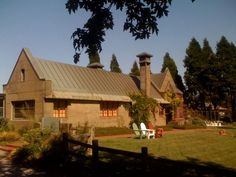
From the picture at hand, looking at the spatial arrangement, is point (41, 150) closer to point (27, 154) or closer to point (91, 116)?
point (27, 154)

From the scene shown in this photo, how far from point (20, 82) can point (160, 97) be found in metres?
17.3

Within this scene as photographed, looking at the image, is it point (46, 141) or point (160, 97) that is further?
point (160, 97)

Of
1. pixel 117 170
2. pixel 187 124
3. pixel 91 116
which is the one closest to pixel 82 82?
pixel 91 116

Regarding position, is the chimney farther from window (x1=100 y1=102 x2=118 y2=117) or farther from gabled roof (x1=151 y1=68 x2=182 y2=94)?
window (x1=100 y1=102 x2=118 y2=117)

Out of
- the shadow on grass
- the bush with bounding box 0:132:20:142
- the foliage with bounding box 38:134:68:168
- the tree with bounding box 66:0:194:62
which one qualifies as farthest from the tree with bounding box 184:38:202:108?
the tree with bounding box 66:0:194:62

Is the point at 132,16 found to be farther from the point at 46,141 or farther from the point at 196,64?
the point at 196,64

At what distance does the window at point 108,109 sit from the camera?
31922 mm

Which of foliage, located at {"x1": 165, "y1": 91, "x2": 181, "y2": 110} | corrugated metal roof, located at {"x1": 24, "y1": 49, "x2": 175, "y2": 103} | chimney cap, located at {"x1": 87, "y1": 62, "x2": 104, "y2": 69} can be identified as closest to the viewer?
corrugated metal roof, located at {"x1": 24, "y1": 49, "x2": 175, "y2": 103}

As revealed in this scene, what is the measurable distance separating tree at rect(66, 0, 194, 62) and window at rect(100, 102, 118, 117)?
82.7ft

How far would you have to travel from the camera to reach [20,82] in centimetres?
2992

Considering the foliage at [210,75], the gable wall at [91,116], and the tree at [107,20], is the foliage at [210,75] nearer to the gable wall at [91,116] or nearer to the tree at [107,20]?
the gable wall at [91,116]

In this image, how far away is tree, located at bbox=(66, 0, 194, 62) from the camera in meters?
6.41

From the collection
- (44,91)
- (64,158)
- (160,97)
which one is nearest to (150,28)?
(64,158)

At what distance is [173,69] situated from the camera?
203 ft
